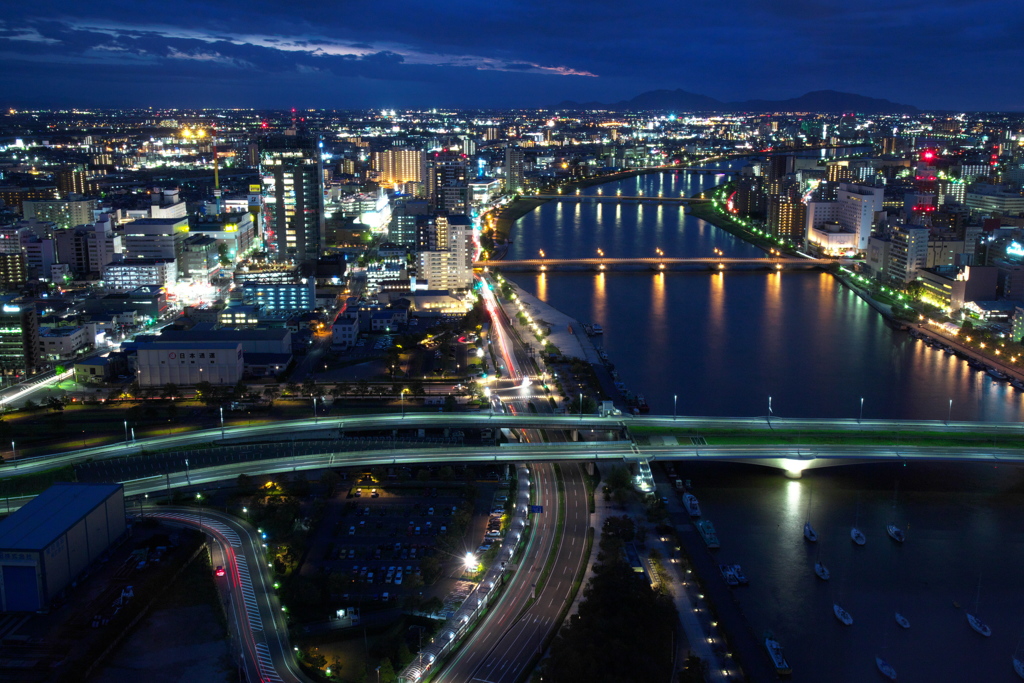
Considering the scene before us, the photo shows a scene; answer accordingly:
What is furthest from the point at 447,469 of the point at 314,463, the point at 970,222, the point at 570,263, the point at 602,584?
the point at 970,222

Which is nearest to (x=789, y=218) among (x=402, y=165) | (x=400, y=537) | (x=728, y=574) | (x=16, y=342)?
(x=402, y=165)

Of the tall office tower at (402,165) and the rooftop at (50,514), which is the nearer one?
the rooftop at (50,514)

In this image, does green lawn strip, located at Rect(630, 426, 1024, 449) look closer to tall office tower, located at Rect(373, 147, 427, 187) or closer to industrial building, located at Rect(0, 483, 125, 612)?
industrial building, located at Rect(0, 483, 125, 612)

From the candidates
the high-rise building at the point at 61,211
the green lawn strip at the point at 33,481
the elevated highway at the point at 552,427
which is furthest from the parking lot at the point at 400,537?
the high-rise building at the point at 61,211

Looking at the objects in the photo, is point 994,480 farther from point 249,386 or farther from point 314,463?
point 249,386

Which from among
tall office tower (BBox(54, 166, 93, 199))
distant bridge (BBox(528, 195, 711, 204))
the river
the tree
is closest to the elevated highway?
the river

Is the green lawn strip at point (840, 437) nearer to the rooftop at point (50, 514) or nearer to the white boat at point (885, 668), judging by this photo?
the white boat at point (885, 668)
